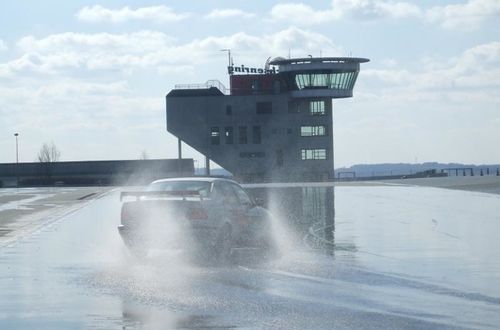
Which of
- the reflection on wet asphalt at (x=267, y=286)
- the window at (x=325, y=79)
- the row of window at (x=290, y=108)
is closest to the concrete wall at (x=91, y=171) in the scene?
the row of window at (x=290, y=108)

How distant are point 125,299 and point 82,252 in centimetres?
731

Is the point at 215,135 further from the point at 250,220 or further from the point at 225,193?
the point at 225,193

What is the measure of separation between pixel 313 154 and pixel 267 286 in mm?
98542

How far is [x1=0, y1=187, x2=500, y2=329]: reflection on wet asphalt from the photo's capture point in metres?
10.4

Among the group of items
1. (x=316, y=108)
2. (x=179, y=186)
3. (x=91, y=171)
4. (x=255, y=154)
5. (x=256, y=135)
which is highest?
(x=316, y=108)

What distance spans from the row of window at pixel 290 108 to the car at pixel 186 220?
3650 inches

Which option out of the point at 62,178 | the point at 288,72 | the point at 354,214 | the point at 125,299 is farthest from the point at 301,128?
the point at 125,299

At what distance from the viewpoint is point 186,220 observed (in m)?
16.8

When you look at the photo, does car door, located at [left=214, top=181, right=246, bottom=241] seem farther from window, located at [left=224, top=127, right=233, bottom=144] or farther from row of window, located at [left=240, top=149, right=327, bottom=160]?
window, located at [left=224, top=127, right=233, bottom=144]

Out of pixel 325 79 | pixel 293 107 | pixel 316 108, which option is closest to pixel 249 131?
pixel 293 107

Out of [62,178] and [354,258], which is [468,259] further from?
[62,178]

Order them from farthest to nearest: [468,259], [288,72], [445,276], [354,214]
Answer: [288,72] < [354,214] < [468,259] < [445,276]

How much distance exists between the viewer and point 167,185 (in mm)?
18531

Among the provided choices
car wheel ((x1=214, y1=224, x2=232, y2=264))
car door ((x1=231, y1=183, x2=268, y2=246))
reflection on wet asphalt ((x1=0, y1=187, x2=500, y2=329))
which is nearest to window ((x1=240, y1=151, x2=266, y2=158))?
reflection on wet asphalt ((x1=0, y1=187, x2=500, y2=329))
